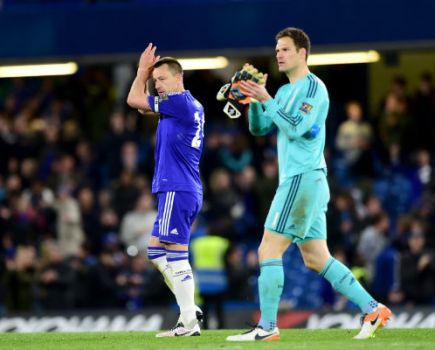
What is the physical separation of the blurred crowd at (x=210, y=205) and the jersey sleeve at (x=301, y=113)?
7.62 m

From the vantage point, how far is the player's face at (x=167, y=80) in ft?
40.6

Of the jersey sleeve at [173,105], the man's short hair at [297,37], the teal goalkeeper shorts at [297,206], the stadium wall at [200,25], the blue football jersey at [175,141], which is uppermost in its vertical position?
the stadium wall at [200,25]

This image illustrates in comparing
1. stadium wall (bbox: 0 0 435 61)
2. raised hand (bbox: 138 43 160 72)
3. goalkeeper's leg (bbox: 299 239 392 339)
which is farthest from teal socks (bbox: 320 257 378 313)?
stadium wall (bbox: 0 0 435 61)

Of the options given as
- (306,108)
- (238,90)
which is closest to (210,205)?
(238,90)

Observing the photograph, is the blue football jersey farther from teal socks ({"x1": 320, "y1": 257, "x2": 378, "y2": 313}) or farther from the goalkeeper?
teal socks ({"x1": 320, "y1": 257, "x2": 378, "y2": 313})

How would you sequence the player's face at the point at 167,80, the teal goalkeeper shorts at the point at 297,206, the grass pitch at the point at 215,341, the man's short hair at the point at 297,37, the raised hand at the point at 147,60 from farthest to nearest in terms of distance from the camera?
the raised hand at the point at 147,60
the player's face at the point at 167,80
the man's short hair at the point at 297,37
the teal goalkeeper shorts at the point at 297,206
the grass pitch at the point at 215,341

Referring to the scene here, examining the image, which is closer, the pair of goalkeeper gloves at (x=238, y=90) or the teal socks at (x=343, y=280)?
the pair of goalkeeper gloves at (x=238, y=90)

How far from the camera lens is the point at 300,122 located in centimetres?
1151

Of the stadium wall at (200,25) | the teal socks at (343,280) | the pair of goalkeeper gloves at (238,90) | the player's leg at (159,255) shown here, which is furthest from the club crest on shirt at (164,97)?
the stadium wall at (200,25)

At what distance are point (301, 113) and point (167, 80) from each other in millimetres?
1436

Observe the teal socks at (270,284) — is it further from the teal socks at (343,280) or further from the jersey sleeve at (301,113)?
the jersey sleeve at (301,113)

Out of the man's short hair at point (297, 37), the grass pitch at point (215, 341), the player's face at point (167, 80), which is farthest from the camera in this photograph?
the player's face at point (167, 80)

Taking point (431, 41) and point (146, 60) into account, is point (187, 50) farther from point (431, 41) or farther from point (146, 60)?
point (146, 60)

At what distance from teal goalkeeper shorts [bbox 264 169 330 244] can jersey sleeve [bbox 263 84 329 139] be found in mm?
373
